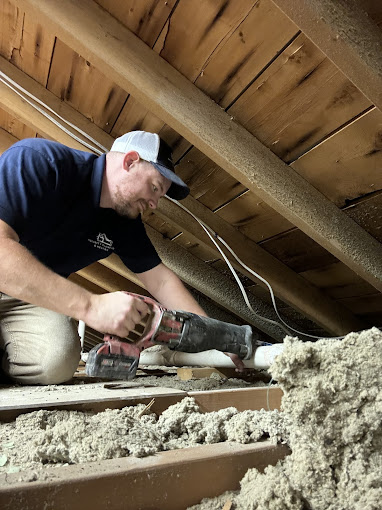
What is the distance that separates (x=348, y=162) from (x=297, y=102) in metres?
0.27

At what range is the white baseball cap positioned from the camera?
1563mm

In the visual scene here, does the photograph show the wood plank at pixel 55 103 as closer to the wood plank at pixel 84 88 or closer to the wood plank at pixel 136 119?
the wood plank at pixel 84 88

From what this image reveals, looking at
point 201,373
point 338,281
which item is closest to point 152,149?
point 201,373

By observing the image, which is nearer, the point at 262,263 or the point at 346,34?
the point at 346,34

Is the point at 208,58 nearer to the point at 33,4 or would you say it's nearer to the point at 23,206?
the point at 33,4

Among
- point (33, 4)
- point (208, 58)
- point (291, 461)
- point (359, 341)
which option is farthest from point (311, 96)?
point (291, 461)

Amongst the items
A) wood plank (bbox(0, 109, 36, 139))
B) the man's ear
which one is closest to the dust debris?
the man's ear

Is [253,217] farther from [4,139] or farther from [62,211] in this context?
[4,139]

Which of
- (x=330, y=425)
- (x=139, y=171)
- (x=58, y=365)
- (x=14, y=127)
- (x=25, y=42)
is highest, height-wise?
(x=14, y=127)

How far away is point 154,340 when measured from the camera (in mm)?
1232

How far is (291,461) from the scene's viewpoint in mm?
825

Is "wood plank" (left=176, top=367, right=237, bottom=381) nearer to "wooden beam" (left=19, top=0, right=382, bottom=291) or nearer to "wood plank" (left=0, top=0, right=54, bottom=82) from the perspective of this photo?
"wooden beam" (left=19, top=0, right=382, bottom=291)

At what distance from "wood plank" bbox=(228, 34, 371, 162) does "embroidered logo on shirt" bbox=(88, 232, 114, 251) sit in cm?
78

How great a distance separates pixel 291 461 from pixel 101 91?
162 cm
